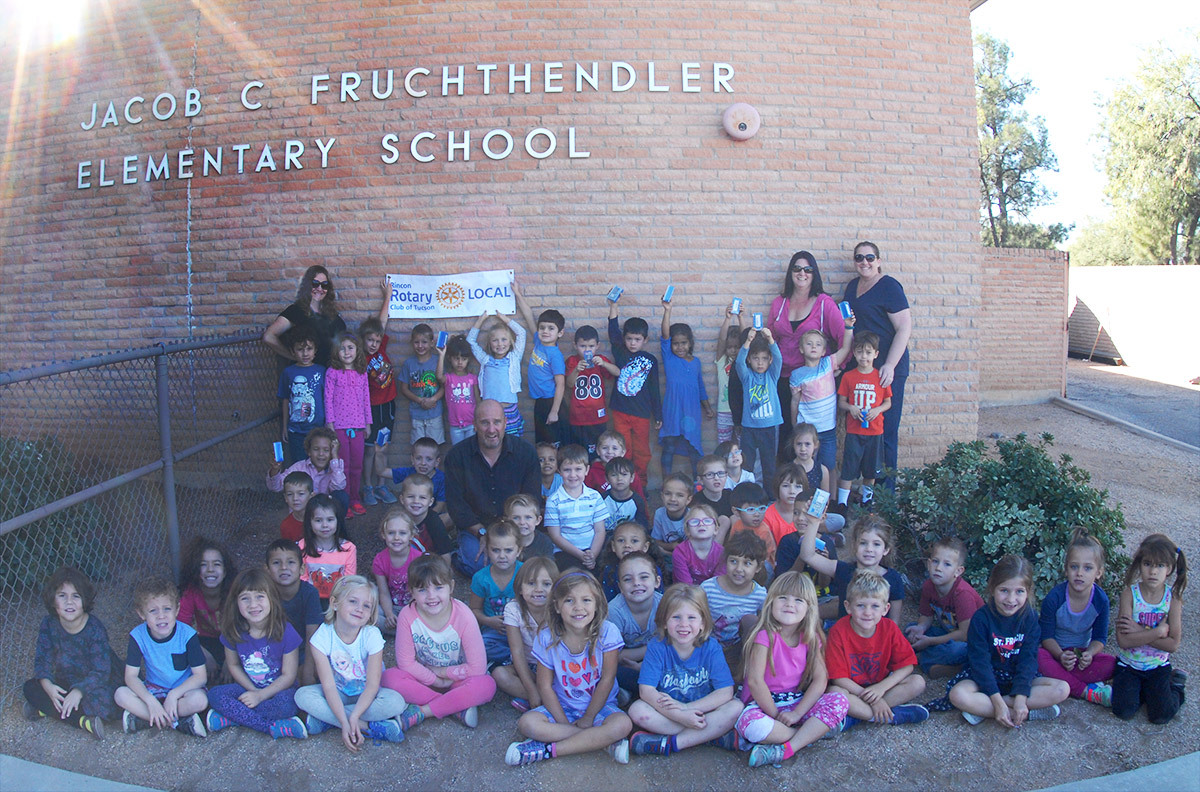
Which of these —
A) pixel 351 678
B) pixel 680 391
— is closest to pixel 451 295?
pixel 680 391

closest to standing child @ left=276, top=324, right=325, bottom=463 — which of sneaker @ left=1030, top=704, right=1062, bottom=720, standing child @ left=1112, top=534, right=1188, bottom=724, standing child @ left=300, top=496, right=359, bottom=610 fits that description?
standing child @ left=300, top=496, right=359, bottom=610

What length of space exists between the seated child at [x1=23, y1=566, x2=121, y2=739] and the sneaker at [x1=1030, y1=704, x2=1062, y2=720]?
175 inches

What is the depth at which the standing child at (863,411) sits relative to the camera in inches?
244

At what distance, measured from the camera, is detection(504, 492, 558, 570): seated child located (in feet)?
15.8

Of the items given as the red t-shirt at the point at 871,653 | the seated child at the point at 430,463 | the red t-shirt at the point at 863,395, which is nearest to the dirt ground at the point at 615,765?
the red t-shirt at the point at 871,653

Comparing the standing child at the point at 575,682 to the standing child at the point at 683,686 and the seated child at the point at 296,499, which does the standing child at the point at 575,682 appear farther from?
the seated child at the point at 296,499

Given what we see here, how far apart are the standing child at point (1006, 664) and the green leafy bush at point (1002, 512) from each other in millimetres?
913

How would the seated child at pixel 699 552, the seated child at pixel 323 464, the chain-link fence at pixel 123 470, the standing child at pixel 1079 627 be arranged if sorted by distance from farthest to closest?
the seated child at pixel 323 464, the chain-link fence at pixel 123 470, the seated child at pixel 699 552, the standing child at pixel 1079 627

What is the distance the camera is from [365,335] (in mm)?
6758

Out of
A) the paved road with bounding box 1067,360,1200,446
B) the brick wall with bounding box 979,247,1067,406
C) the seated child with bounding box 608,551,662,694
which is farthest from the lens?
the brick wall with bounding box 979,247,1067,406

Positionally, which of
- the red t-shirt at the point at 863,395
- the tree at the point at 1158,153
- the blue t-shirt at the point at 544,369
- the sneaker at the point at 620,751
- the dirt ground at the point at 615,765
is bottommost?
the dirt ground at the point at 615,765

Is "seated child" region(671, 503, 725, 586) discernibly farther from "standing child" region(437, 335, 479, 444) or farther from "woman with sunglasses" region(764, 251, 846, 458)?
"standing child" region(437, 335, 479, 444)

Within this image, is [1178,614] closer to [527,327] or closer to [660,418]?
[660,418]

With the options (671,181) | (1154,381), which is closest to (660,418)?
(671,181)
